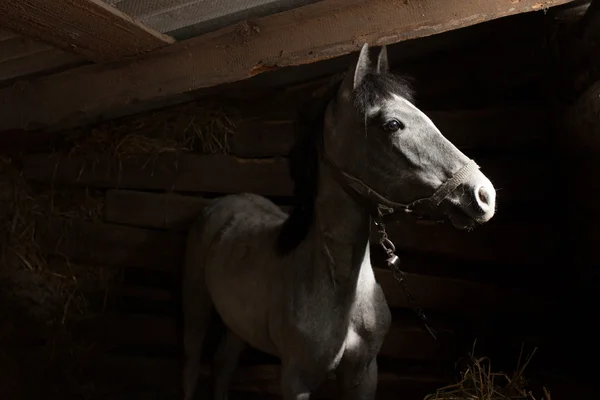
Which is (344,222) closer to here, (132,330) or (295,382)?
(295,382)

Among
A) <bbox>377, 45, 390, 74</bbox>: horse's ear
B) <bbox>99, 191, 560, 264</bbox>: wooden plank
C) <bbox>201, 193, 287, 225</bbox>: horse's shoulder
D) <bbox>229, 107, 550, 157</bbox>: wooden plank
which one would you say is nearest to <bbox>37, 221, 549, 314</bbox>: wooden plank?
<bbox>99, 191, 560, 264</bbox>: wooden plank

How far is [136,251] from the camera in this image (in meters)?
2.83

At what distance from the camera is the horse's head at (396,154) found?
131cm

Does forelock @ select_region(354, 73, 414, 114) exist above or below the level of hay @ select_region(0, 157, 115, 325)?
above

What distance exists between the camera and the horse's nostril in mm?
1293

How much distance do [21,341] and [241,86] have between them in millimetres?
1886

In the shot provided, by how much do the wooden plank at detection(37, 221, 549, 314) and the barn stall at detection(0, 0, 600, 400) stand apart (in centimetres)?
1

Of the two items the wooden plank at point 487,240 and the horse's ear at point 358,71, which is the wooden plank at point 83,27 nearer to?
the horse's ear at point 358,71

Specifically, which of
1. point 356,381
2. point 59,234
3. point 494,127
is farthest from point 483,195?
point 59,234

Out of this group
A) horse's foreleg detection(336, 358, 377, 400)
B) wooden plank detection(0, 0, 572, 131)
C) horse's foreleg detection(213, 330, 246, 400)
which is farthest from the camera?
horse's foreleg detection(213, 330, 246, 400)

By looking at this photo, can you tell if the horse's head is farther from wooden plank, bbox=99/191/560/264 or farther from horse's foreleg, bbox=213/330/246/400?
horse's foreleg, bbox=213/330/246/400

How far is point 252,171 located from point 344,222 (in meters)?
1.16

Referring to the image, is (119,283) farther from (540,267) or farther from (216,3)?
(540,267)

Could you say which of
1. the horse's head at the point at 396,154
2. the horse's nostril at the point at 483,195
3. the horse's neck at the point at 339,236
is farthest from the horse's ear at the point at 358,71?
the horse's nostril at the point at 483,195
